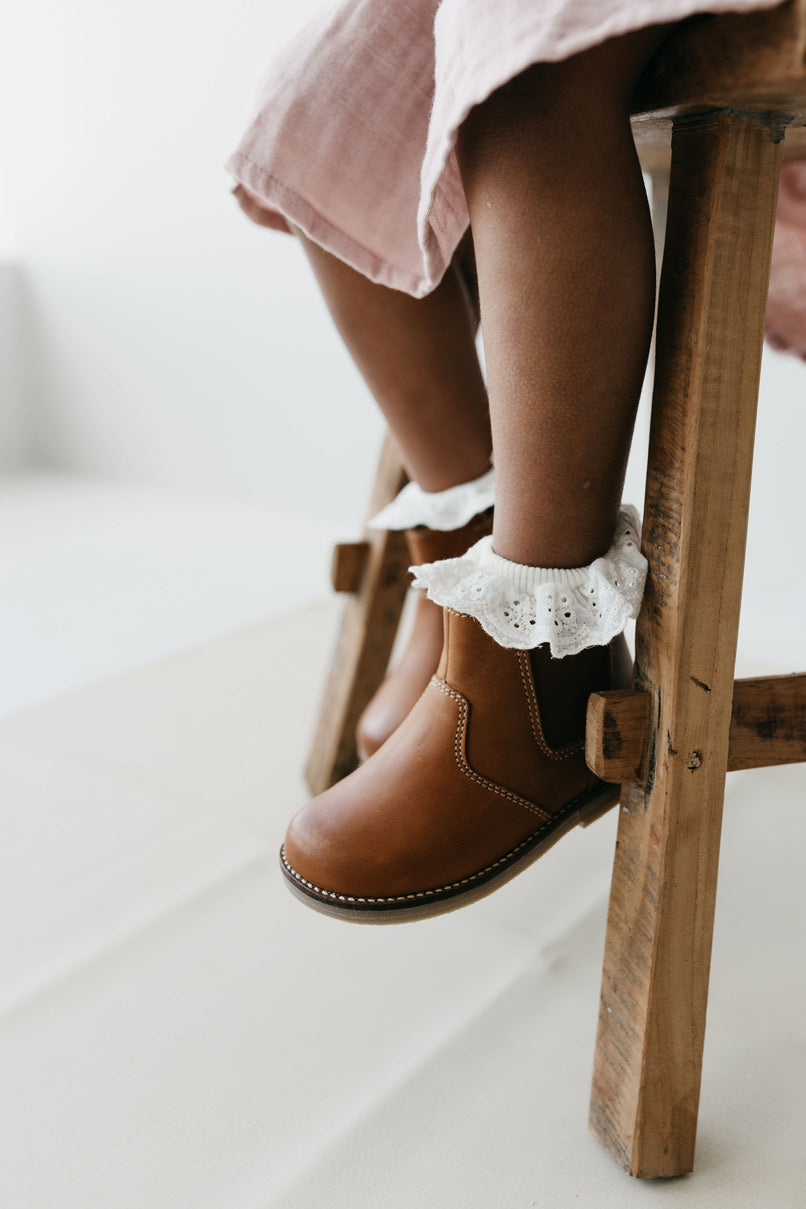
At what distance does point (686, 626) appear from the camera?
1.59 feet

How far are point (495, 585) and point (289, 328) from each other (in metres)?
1.67

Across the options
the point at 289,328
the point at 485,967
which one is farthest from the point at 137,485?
the point at 485,967

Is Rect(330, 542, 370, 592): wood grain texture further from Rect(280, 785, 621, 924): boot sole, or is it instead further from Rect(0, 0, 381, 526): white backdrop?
Rect(0, 0, 381, 526): white backdrop

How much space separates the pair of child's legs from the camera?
45 centimetres

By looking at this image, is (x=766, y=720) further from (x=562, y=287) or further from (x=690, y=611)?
(x=562, y=287)

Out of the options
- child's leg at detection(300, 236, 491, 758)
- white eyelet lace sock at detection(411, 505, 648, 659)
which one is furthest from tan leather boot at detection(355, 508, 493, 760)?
white eyelet lace sock at detection(411, 505, 648, 659)

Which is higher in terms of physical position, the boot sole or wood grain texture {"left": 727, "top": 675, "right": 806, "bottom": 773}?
wood grain texture {"left": 727, "top": 675, "right": 806, "bottom": 773}

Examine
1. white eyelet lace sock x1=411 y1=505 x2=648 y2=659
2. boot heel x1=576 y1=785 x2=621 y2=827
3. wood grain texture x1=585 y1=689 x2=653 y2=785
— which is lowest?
boot heel x1=576 y1=785 x2=621 y2=827

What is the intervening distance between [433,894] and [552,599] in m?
0.17

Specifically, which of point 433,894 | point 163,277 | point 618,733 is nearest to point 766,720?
point 618,733

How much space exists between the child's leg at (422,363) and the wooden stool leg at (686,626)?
0.25m

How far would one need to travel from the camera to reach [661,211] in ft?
2.84

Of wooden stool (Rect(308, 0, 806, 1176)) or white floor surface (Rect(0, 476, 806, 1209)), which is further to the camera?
white floor surface (Rect(0, 476, 806, 1209))

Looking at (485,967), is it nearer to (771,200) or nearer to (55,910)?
(55,910)
